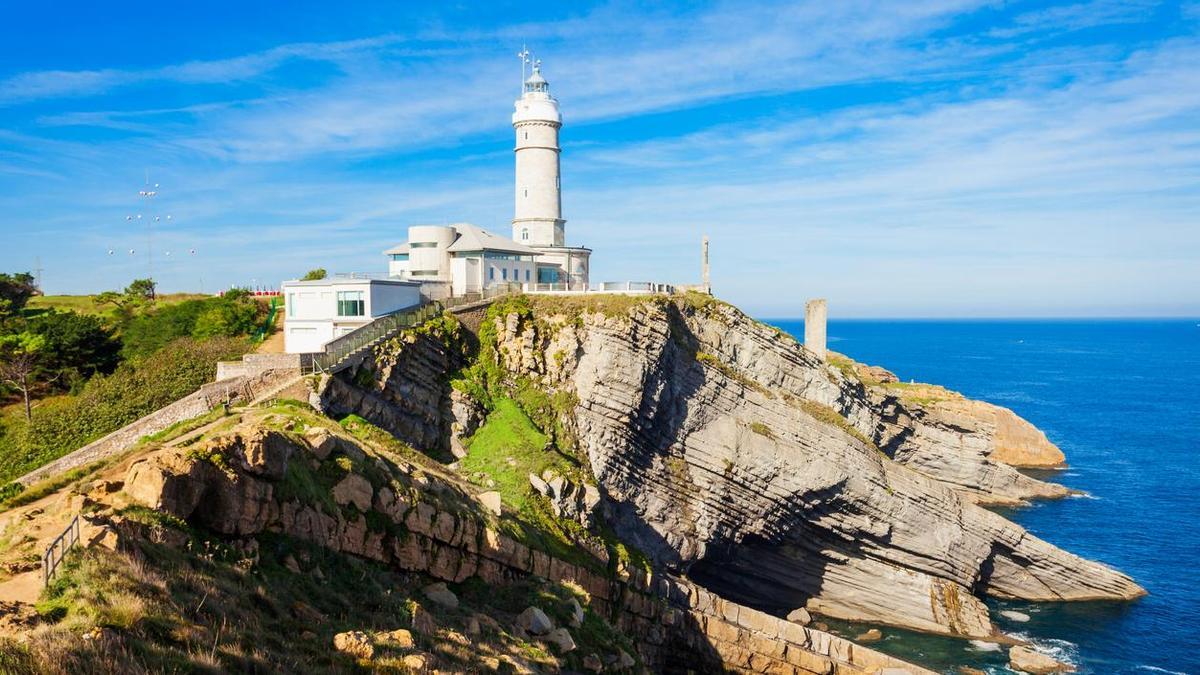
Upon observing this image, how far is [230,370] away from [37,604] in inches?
862

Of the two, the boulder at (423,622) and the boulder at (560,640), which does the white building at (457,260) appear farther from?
the boulder at (423,622)

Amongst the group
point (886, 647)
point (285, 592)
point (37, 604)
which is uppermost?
point (37, 604)

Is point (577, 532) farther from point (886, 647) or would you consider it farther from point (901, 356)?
point (901, 356)

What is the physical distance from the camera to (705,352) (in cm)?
4569

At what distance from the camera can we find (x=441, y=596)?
1994cm

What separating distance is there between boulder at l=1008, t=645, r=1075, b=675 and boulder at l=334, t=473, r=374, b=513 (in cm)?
3375

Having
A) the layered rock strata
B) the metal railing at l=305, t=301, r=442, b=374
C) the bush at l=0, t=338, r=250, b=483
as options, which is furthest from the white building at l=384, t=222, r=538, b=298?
the layered rock strata

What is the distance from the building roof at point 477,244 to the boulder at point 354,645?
35775 millimetres

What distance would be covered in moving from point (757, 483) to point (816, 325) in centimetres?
2251

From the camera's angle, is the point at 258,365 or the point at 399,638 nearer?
the point at 399,638

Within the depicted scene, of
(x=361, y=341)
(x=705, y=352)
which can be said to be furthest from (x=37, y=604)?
(x=705, y=352)

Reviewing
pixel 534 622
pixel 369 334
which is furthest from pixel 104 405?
pixel 534 622

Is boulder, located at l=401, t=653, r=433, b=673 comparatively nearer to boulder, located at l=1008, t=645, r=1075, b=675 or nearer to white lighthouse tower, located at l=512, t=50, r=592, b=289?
boulder, located at l=1008, t=645, r=1075, b=675

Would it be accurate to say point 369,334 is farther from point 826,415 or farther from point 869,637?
point 869,637
